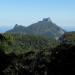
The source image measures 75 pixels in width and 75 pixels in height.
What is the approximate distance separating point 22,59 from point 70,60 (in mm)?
6267

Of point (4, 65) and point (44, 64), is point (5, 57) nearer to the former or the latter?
point (4, 65)

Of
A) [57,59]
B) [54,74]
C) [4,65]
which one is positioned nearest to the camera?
[54,74]

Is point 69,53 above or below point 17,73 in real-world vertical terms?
above

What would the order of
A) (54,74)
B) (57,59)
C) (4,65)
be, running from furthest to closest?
(4,65) < (57,59) < (54,74)

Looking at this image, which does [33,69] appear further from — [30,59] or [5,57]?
[5,57]

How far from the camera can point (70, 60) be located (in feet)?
99.8

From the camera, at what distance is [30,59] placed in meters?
32.5

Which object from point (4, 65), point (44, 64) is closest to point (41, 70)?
point (44, 64)

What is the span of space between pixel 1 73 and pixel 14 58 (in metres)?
3.89

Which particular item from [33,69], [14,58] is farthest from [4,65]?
[33,69]

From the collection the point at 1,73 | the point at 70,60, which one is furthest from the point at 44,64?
the point at 1,73

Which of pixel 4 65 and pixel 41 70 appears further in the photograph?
pixel 4 65

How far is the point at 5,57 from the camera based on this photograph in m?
35.3

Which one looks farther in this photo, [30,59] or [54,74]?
[30,59]
